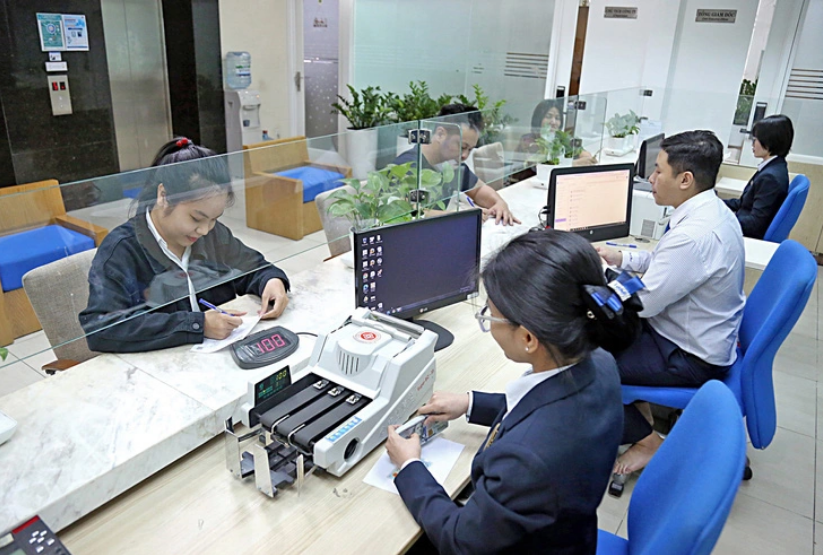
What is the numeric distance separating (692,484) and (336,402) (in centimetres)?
74

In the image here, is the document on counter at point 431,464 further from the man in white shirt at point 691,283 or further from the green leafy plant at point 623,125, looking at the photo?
the green leafy plant at point 623,125

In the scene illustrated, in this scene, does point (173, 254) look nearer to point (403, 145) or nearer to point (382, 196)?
point (382, 196)

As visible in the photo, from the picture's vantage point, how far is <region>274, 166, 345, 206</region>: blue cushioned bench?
7.97 feet

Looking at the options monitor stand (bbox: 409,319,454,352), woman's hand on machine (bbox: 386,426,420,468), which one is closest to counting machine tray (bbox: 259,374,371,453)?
woman's hand on machine (bbox: 386,426,420,468)

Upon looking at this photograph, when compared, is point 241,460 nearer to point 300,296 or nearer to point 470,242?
point 300,296

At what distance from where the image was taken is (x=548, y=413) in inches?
41.8

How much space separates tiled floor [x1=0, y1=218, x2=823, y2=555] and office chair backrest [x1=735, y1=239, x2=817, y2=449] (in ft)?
1.25

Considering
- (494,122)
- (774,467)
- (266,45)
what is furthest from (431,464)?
(266,45)

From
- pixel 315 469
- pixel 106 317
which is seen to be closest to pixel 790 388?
pixel 315 469

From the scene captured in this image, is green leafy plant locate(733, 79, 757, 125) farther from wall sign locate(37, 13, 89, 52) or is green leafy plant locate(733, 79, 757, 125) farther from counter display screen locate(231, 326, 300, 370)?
wall sign locate(37, 13, 89, 52)

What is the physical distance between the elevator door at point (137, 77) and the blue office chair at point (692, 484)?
515 cm

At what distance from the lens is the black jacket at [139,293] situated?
1575 mm

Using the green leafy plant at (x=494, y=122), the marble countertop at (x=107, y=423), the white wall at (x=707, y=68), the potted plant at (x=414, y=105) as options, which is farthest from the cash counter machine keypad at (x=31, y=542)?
the white wall at (x=707, y=68)

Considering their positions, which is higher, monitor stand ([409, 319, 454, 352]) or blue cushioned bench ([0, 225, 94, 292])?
blue cushioned bench ([0, 225, 94, 292])
